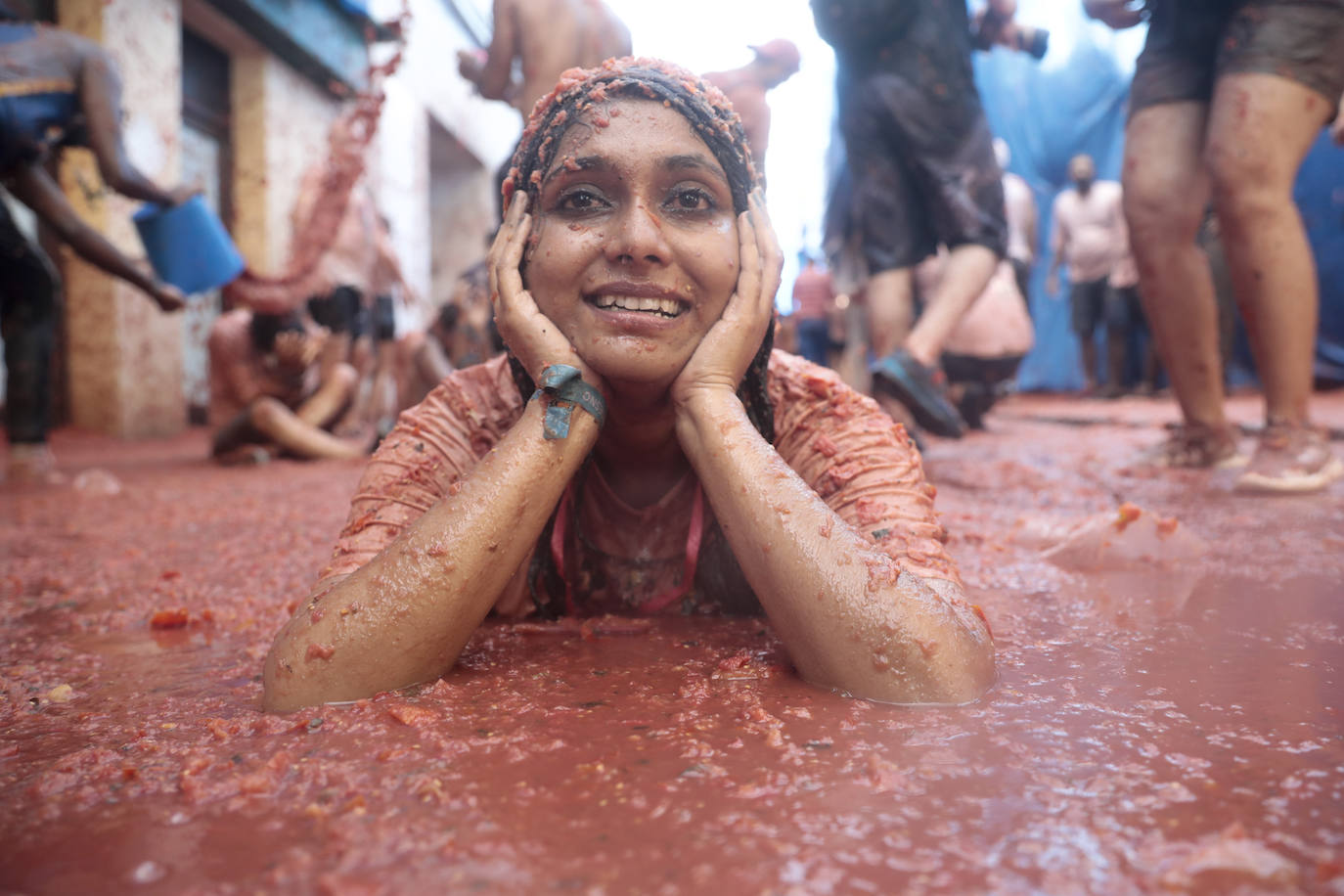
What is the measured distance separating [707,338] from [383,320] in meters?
8.22

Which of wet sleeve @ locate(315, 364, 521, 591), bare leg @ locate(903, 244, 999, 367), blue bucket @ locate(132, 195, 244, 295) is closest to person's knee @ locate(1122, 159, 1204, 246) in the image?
bare leg @ locate(903, 244, 999, 367)

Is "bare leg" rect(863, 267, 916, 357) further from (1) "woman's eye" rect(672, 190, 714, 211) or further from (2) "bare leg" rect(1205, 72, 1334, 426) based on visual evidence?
(1) "woman's eye" rect(672, 190, 714, 211)

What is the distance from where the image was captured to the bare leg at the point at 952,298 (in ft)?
11.6

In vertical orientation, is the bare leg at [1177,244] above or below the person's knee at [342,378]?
above

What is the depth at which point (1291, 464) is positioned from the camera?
9.55ft

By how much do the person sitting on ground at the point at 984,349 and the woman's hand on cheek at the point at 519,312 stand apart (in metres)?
5.17

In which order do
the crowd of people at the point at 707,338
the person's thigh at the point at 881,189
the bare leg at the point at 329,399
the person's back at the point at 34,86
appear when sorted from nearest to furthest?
1. the crowd of people at the point at 707,338
2. the person's back at the point at 34,86
3. the person's thigh at the point at 881,189
4. the bare leg at the point at 329,399

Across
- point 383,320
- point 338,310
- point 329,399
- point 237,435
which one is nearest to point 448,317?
point 338,310

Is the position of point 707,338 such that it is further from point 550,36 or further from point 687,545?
point 550,36

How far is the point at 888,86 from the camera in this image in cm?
382

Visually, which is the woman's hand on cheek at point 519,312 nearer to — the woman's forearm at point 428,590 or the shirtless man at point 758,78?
the woman's forearm at point 428,590

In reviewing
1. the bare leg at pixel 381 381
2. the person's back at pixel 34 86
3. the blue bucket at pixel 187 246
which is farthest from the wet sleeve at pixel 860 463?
the bare leg at pixel 381 381

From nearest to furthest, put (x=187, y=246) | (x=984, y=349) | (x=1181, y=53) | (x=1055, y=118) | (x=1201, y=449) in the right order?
(x=1181, y=53), (x=1201, y=449), (x=187, y=246), (x=984, y=349), (x=1055, y=118)

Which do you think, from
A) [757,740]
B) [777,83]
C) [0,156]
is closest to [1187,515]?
[757,740]
